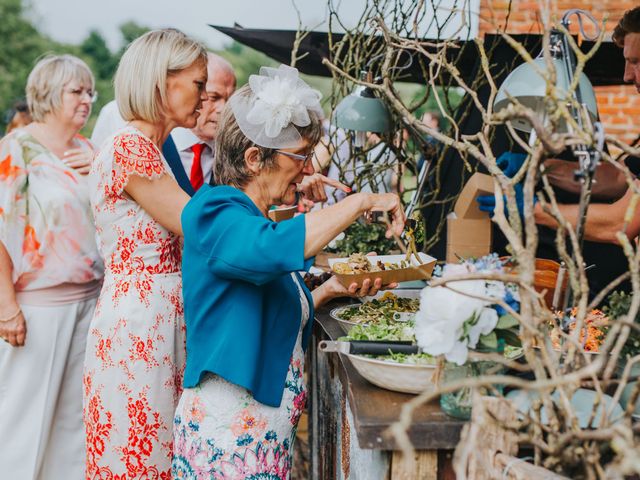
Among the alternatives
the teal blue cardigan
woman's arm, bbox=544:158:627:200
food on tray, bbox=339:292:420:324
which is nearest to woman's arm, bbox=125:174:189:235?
the teal blue cardigan

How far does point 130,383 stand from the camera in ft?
7.36

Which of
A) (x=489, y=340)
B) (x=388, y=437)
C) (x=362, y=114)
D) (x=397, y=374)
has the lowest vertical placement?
(x=388, y=437)

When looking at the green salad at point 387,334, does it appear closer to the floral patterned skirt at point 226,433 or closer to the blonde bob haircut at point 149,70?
the floral patterned skirt at point 226,433

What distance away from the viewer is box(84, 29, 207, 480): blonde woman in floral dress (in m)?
2.20

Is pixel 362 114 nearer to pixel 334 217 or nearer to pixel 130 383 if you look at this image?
pixel 334 217

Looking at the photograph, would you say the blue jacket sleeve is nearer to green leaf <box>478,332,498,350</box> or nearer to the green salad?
the green salad

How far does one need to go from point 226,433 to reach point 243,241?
0.54 meters

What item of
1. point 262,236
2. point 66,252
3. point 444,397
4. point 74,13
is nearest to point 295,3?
point 66,252

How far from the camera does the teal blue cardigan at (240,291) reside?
1599 millimetres

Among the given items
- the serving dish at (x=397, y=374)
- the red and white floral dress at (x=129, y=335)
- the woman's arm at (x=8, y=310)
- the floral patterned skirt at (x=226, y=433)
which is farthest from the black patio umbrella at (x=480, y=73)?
the serving dish at (x=397, y=374)

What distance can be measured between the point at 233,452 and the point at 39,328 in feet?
4.55

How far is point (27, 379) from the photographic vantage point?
2812 mm

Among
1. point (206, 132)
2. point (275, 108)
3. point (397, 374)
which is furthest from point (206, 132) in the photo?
point (397, 374)

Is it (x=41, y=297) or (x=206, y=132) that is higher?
(x=206, y=132)
